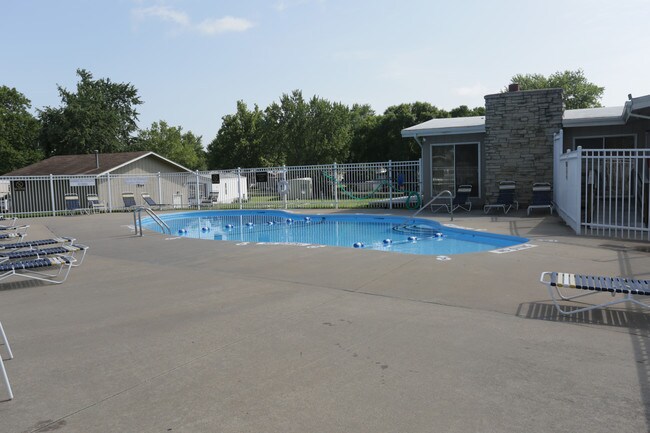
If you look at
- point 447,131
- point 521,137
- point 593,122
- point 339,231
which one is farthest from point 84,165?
point 593,122

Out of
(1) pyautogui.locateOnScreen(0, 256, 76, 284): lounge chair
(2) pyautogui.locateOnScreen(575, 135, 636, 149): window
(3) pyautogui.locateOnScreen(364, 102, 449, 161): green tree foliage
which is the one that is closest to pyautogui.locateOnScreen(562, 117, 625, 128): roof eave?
(2) pyautogui.locateOnScreen(575, 135, 636, 149): window

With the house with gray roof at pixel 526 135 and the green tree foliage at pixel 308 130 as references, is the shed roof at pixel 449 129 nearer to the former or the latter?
the house with gray roof at pixel 526 135

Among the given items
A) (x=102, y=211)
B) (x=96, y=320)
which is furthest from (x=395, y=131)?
(x=96, y=320)

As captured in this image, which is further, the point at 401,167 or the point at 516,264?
the point at 401,167

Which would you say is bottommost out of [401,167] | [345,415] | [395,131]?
[345,415]

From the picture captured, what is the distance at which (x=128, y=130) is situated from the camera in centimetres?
5416

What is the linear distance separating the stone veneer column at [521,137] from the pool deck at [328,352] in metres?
9.13

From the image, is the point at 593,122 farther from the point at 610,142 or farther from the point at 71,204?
the point at 71,204

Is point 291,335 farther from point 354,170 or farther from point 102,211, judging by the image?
point 102,211

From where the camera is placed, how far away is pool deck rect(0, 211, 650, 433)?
3.06m

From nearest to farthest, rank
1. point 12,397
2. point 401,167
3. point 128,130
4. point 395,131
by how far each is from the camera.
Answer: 1. point 12,397
2. point 401,167
3. point 395,131
4. point 128,130

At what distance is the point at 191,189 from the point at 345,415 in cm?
2888

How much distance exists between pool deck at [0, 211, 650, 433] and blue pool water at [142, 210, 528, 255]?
3.91m

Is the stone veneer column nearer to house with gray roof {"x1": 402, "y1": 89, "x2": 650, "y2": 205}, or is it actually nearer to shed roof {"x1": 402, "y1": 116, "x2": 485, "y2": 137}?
house with gray roof {"x1": 402, "y1": 89, "x2": 650, "y2": 205}
